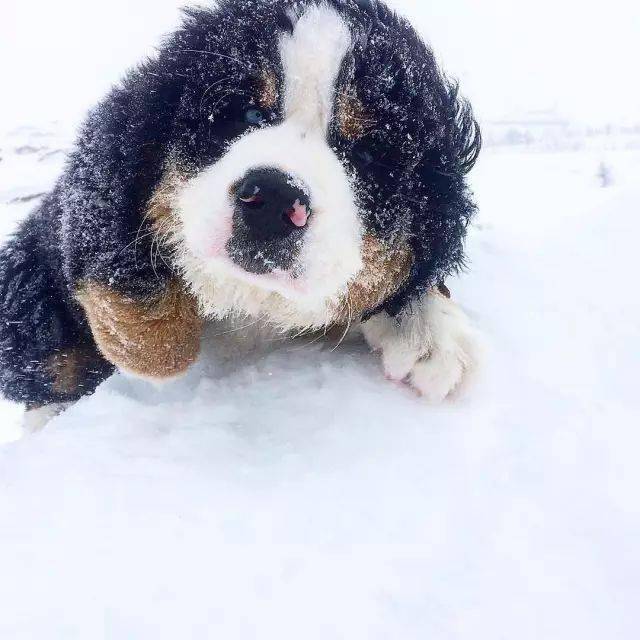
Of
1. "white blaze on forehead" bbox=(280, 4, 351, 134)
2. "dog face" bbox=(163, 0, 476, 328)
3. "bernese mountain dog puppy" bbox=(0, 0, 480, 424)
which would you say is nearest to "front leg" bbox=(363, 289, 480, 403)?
"bernese mountain dog puppy" bbox=(0, 0, 480, 424)

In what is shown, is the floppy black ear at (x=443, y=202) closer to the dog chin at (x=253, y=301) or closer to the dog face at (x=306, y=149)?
the dog face at (x=306, y=149)

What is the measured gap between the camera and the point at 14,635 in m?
0.86

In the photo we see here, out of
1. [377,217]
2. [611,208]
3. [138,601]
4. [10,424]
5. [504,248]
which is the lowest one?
[10,424]

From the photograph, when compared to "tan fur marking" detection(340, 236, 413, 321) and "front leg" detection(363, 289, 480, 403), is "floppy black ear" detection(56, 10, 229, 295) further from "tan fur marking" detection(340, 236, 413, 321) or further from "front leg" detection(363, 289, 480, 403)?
"front leg" detection(363, 289, 480, 403)

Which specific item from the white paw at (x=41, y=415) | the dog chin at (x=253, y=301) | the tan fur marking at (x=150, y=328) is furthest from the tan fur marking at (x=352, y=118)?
the white paw at (x=41, y=415)

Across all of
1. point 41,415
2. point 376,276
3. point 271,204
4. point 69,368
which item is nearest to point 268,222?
point 271,204

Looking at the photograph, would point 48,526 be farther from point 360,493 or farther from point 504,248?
point 504,248

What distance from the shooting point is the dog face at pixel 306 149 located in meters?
1.50

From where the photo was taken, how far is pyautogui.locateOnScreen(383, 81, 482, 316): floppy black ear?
1815 mm

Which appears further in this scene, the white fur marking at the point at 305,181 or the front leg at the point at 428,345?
the front leg at the point at 428,345

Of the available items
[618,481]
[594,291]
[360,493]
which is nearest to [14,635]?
[360,493]

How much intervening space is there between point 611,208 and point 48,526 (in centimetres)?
346

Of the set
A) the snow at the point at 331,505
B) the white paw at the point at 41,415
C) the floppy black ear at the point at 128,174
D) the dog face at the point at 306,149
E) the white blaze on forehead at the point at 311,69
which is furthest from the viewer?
the white paw at the point at 41,415

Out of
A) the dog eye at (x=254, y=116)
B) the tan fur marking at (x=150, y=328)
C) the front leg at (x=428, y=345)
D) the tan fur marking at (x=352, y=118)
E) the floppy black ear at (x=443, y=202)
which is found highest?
the tan fur marking at (x=352, y=118)
